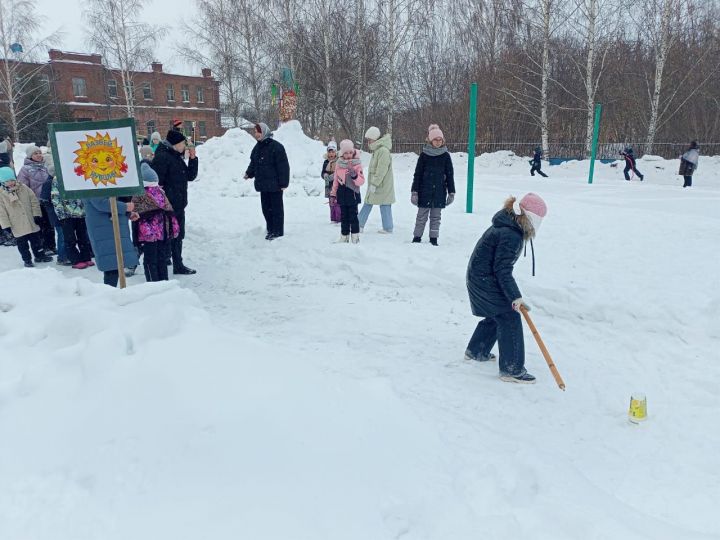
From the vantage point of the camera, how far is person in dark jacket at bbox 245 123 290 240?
8219 millimetres

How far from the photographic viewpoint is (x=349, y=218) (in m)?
7.91

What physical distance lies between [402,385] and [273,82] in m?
25.3

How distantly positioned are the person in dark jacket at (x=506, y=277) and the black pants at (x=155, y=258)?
3.75 metres

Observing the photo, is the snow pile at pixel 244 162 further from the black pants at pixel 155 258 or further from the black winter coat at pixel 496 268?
the black winter coat at pixel 496 268

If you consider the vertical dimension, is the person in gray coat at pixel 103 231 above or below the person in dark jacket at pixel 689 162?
below

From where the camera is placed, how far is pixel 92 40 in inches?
1104

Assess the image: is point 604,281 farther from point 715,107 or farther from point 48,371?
point 715,107

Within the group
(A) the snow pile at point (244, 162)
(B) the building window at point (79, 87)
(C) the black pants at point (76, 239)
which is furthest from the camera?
(B) the building window at point (79, 87)

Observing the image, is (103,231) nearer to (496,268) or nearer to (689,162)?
(496,268)

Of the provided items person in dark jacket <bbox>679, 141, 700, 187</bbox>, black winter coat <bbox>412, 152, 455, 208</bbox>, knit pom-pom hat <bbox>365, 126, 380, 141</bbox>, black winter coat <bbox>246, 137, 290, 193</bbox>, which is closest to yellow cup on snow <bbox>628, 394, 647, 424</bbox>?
black winter coat <bbox>412, 152, 455, 208</bbox>

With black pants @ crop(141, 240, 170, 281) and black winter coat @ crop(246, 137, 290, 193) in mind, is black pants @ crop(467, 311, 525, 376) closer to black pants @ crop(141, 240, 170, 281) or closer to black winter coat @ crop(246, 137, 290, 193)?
black pants @ crop(141, 240, 170, 281)

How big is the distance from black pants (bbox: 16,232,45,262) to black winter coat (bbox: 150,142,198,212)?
8.74 feet

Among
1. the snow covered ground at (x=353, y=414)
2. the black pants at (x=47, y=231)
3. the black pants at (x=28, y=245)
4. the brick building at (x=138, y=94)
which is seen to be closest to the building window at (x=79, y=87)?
the brick building at (x=138, y=94)

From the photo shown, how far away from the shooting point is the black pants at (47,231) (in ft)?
26.8
